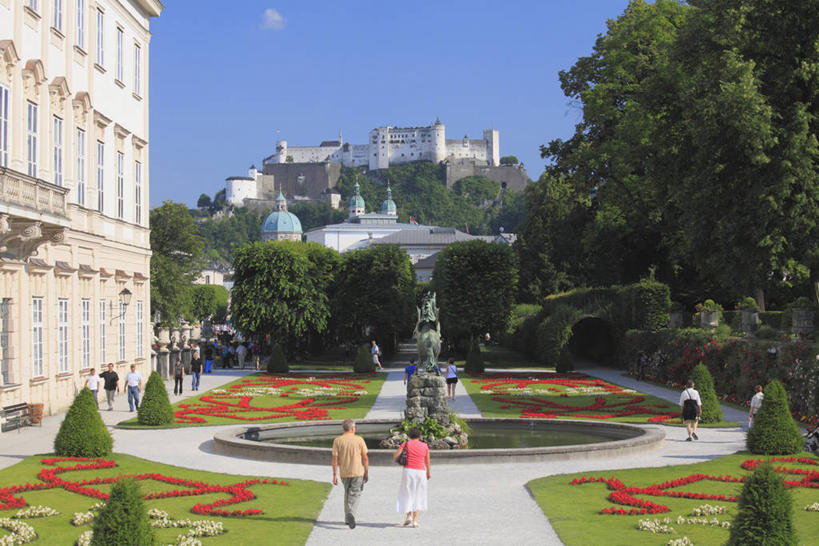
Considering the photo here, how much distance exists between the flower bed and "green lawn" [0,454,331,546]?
38.6 ft

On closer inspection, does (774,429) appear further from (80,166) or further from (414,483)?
(80,166)

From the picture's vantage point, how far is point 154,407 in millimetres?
24516

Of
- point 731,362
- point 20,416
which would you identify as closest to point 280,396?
point 20,416

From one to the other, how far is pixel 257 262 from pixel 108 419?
94.2ft

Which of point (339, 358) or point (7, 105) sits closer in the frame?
point (7, 105)

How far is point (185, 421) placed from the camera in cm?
2589

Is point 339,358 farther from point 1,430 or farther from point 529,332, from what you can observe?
point 1,430

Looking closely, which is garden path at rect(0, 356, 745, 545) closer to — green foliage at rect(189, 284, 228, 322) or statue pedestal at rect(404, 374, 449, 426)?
statue pedestal at rect(404, 374, 449, 426)

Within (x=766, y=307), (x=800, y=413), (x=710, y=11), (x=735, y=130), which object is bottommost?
(x=800, y=413)

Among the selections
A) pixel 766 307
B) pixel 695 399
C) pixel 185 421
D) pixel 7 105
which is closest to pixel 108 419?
pixel 185 421

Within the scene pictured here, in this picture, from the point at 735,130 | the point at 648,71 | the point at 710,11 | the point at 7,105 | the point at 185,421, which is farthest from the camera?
the point at 648,71

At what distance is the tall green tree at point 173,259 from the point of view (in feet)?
207

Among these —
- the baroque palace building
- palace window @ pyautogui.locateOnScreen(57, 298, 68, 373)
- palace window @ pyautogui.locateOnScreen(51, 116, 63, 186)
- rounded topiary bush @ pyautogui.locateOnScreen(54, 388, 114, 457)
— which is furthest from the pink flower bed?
palace window @ pyautogui.locateOnScreen(51, 116, 63, 186)

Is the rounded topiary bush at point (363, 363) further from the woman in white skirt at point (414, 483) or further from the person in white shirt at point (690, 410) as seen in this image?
the woman in white skirt at point (414, 483)
